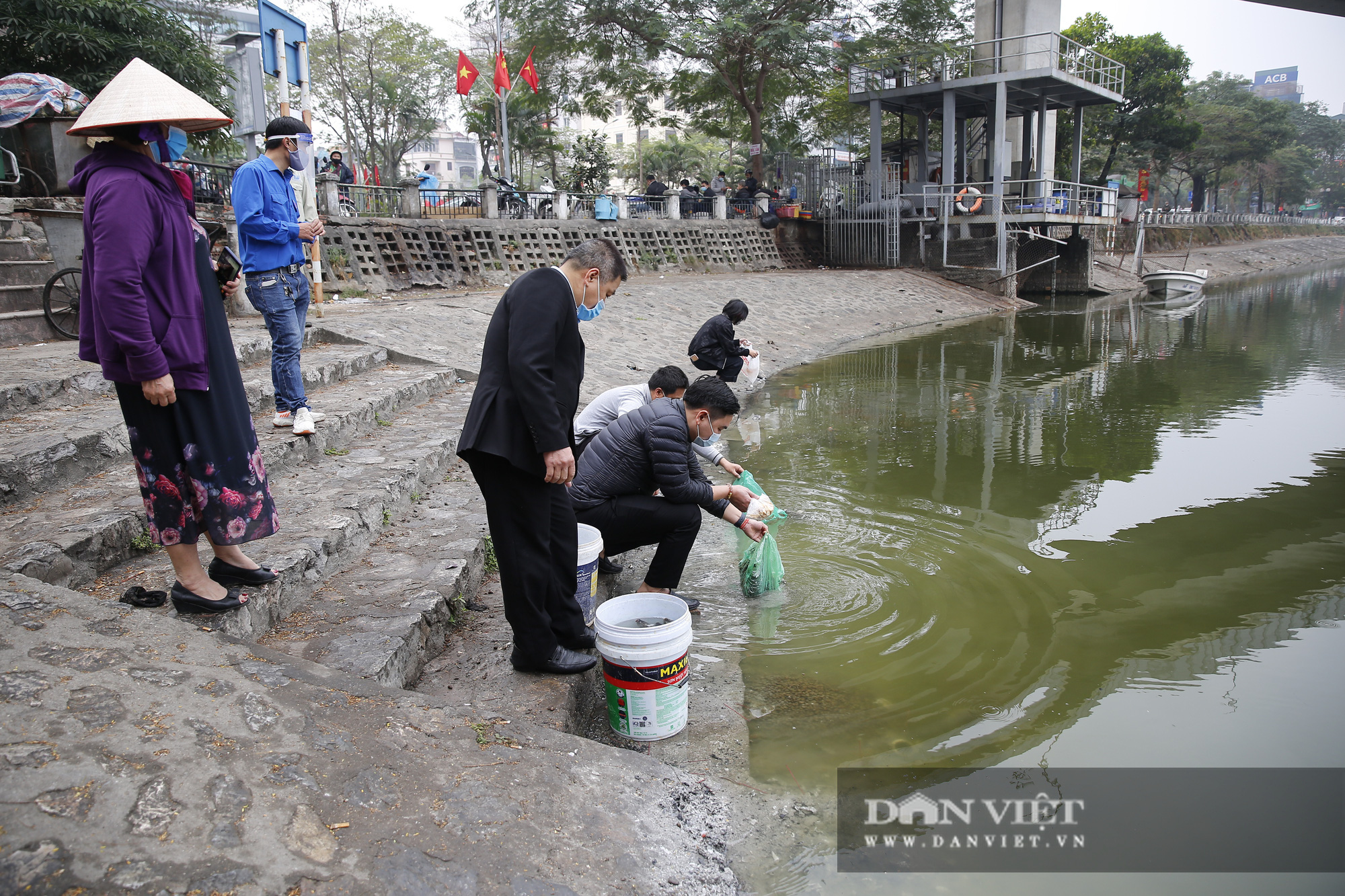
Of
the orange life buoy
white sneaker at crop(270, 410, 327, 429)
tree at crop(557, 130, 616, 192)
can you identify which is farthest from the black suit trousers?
the orange life buoy

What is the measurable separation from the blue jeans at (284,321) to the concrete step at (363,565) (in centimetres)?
45

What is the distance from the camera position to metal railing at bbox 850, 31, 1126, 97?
2198cm

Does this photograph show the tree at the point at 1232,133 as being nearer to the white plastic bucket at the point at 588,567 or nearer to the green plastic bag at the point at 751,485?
the green plastic bag at the point at 751,485

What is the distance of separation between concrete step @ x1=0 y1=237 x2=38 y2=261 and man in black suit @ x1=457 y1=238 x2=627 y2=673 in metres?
7.12

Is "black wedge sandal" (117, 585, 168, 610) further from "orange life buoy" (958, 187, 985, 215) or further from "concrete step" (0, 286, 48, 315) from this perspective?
"orange life buoy" (958, 187, 985, 215)

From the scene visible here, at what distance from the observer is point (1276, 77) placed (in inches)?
5458

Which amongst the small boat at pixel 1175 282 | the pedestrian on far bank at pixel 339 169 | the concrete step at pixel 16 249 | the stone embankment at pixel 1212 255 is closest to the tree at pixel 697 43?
the pedestrian on far bank at pixel 339 169

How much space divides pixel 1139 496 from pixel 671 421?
416 cm

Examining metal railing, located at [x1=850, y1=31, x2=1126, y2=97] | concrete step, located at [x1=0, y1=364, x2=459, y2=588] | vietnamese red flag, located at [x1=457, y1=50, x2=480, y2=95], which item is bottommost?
concrete step, located at [x1=0, y1=364, x2=459, y2=588]

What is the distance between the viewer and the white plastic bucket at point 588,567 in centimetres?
370

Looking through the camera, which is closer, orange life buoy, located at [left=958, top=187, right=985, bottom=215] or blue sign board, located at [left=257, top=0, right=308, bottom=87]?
blue sign board, located at [left=257, top=0, right=308, bottom=87]

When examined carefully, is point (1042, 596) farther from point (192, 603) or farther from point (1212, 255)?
point (1212, 255)

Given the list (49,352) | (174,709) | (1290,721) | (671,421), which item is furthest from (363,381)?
(1290,721)

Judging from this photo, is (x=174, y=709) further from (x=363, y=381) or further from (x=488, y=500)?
(x=363, y=381)
